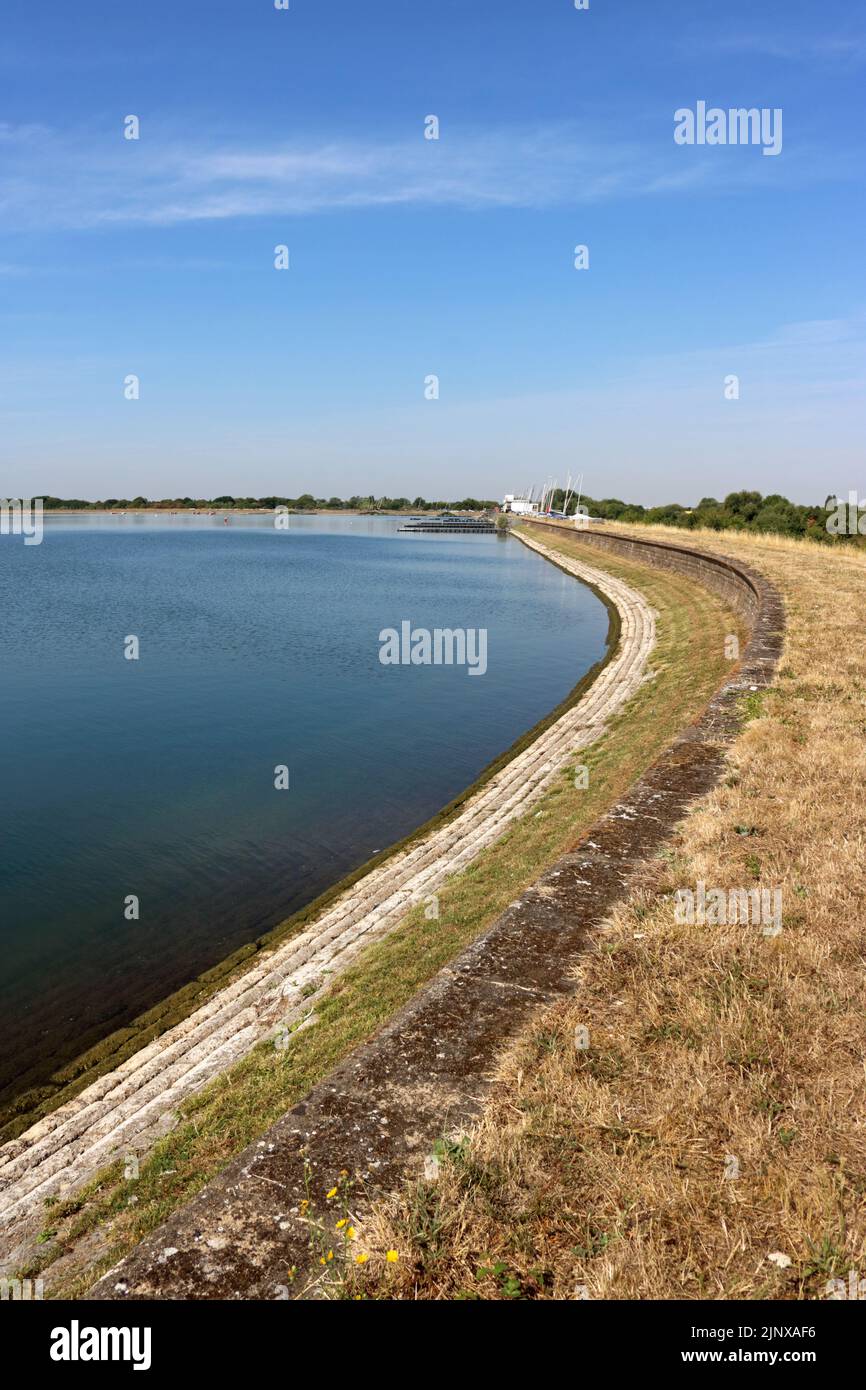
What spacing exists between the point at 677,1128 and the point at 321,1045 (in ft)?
12.6

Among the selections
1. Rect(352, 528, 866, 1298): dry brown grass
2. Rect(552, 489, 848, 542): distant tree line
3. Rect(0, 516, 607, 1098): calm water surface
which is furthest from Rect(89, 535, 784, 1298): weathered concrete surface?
Rect(552, 489, 848, 542): distant tree line

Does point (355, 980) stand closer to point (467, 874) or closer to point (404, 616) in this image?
point (467, 874)

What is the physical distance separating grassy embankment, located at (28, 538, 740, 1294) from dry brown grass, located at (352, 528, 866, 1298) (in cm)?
243

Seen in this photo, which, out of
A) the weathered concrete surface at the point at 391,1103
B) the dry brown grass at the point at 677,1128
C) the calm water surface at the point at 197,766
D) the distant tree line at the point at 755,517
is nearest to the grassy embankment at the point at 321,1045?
the weathered concrete surface at the point at 391,1103

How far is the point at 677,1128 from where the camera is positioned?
406 centimetres

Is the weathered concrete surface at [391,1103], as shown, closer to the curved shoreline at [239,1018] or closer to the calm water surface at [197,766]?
the curved shoreline at [239,1018]

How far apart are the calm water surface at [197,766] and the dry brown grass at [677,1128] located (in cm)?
718

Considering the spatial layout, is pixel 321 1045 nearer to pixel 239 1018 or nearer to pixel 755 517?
pixel 239 1018

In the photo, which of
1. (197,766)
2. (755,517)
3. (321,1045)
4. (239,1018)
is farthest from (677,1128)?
(755,517)

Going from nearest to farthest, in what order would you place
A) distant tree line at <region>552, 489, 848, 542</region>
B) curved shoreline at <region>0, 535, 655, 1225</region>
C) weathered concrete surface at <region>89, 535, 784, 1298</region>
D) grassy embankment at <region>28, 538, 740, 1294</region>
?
weathered concrete surface at <region>89, 535, 784, 1298</region>
grassy embankment at <region>28, 538, 740, 1294</region>
curved shoreline at <region>0, 535, 655, 1225</region>
distant tree line at <region>552, 489, 848, 542</region>

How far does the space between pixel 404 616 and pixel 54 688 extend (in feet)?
73.9

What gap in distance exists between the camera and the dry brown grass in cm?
334

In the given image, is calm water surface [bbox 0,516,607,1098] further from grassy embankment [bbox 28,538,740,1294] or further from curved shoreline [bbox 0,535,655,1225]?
grassy embankment [bbox 28,538,740,1294]

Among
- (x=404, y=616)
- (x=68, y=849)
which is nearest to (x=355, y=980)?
(x=68, y=849)
